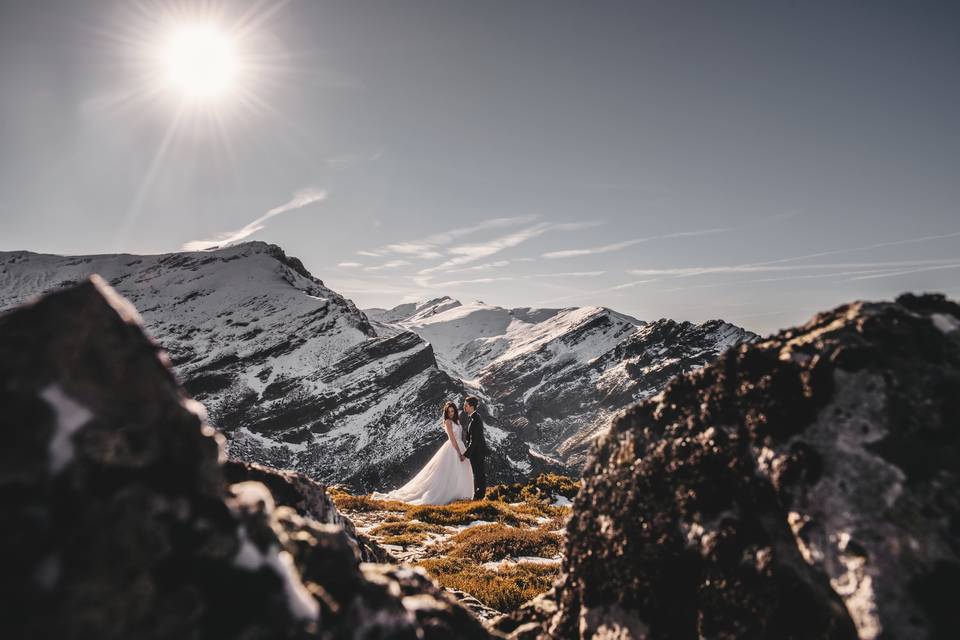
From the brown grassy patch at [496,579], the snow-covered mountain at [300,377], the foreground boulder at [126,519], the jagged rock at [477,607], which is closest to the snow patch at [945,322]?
the foreground boulder at [126,519]

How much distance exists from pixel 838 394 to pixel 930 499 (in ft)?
2.66

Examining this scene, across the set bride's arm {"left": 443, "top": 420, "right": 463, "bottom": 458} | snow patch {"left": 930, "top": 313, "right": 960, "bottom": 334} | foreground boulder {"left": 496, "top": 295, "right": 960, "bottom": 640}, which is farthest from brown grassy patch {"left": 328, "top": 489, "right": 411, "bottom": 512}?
snow patch {"left": 930, "top": 313, "right": 960, "bottom": 334}

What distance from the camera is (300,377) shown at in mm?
162500

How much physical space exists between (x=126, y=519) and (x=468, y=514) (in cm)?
1343

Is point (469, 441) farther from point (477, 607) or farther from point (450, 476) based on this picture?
point (477, 607)

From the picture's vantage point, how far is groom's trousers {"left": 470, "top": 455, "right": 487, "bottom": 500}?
18277mm

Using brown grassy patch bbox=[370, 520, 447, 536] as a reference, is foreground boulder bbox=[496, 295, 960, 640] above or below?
above

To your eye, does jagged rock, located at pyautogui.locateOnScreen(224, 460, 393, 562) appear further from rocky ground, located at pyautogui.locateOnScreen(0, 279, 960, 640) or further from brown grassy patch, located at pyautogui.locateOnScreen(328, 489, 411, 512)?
brown grassy patch, located at pyautogui.locateOnScreen(328, 489, 411, 512)

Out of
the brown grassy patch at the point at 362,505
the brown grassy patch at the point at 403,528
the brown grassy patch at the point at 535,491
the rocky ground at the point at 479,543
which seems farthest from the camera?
the brown grassy patch at the point at 535,491

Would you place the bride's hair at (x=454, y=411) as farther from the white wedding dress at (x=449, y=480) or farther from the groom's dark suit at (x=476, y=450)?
the groom's dark suit at (x=476, y=450)

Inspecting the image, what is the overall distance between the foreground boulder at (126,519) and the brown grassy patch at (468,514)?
12.0 meters

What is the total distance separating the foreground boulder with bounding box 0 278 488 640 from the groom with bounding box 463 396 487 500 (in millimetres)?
14334

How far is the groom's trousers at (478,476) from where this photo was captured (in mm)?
18277

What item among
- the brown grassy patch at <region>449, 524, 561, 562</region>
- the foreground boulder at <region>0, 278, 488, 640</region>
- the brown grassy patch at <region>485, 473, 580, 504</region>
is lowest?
the brown grassy patch at <region>485, 473, 580, 504</region>
